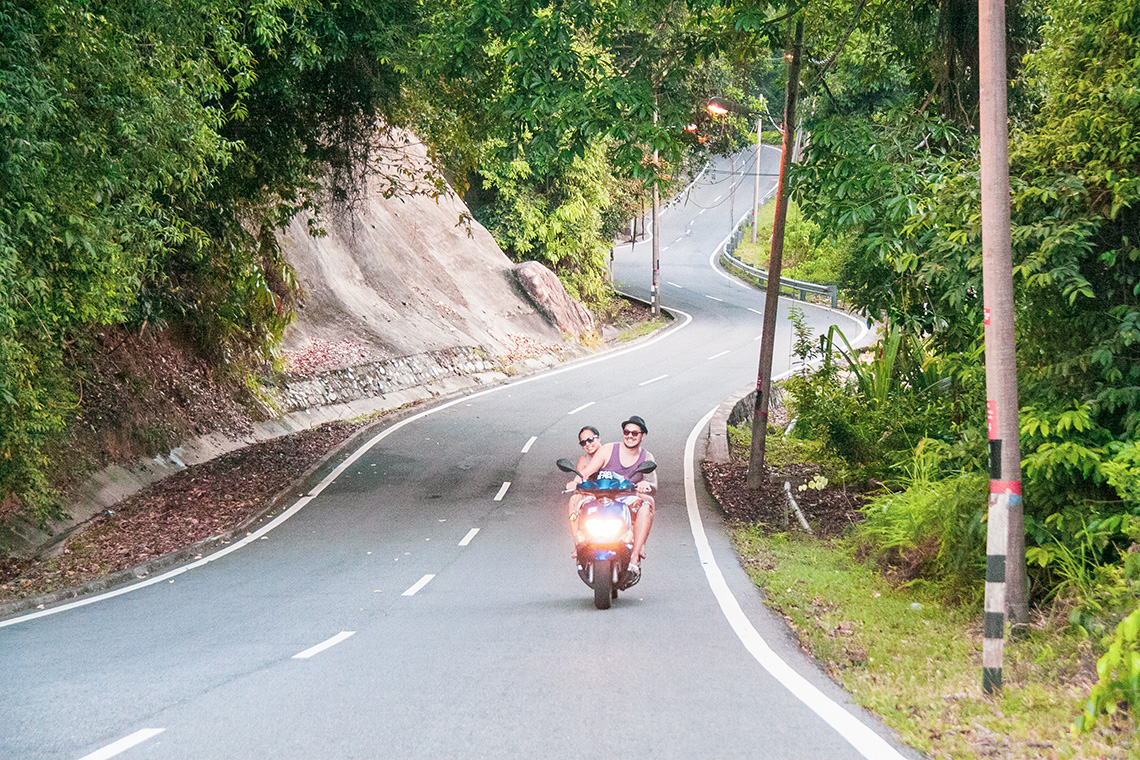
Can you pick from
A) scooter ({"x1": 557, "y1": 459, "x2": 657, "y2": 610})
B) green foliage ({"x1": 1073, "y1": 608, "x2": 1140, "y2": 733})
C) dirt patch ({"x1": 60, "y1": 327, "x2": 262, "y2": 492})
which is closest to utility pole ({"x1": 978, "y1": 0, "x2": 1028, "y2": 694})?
green foliage ({"x1": 1073, "y1": 608, "x2": 1140, "y2": 733})

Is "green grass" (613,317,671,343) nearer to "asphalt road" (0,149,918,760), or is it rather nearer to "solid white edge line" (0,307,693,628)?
"solid white edge line" (0,307,693,628)

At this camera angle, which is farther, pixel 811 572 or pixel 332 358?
pixel 332 358

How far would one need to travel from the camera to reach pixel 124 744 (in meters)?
5.67

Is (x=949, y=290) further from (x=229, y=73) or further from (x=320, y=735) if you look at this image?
(x=229, y=73)

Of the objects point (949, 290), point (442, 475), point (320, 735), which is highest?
point (949, 290)

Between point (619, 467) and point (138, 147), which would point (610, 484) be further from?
point (138, 147)

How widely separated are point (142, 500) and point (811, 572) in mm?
10854

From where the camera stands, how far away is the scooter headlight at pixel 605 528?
9.30 m

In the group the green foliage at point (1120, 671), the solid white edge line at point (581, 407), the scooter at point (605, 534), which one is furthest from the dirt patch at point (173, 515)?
the green foliage at point (1120, 671)

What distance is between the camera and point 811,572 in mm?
11406

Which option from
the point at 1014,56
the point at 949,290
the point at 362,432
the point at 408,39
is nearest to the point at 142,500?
the point at 362,432

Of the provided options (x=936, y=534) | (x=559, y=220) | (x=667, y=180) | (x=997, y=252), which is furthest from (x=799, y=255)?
(x=997, y=252)

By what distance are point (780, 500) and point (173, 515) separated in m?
9.43

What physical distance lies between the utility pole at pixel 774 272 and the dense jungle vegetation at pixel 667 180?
1.28ft
